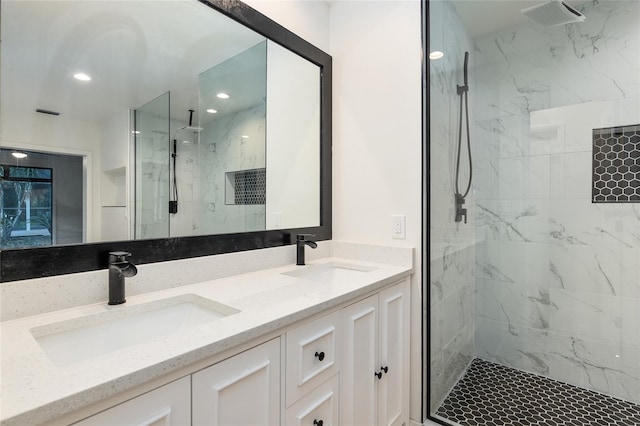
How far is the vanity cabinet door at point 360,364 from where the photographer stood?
1.21m

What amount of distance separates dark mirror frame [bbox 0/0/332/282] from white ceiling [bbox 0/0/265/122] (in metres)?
0.17

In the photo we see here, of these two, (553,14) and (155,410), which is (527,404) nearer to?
(155,410)

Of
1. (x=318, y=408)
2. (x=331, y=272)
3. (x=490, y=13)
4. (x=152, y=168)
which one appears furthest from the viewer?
(x=490, y=13)

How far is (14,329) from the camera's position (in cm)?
83

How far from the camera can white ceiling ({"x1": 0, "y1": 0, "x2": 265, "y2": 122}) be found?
94 cm

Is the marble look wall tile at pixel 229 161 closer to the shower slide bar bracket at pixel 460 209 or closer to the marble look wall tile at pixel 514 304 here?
the shower slide bar bracket at pixel 460 209

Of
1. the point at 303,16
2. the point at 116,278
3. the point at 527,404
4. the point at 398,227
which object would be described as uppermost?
the point at 303,16

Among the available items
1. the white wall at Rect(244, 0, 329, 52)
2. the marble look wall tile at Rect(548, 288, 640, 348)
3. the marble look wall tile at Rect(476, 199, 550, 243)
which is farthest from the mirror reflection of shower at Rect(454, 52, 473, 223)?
the white wall at Rect(244, 0, 329, 52)

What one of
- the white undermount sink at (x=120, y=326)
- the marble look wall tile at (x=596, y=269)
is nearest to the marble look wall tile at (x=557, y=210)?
the marble look wall tile at (x=596, y=269)

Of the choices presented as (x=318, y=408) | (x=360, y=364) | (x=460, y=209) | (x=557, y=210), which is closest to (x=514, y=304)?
Result: (x=557, y=210)

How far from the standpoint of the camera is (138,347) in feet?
2.35

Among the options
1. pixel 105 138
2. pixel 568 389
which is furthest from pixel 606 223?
pixel 105 138

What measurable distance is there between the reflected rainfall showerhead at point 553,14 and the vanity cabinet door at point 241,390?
241 centimetres

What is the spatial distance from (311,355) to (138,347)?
1.73ft
